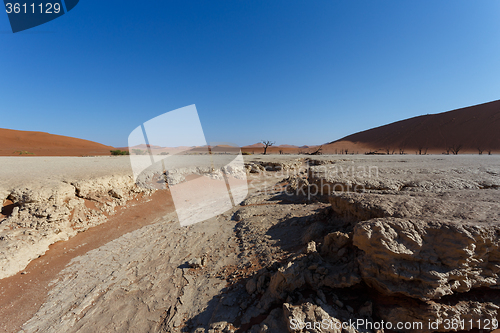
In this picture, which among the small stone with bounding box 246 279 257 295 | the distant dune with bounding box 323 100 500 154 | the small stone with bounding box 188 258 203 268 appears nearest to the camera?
the small stone with bounding box 246 279 257 295

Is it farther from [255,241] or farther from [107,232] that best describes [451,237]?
[107,232]

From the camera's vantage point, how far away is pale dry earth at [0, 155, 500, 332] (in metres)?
1.80

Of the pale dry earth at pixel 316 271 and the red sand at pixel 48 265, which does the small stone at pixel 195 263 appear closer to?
the pale dry earth at pixel 316 271

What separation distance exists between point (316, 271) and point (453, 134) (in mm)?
59465

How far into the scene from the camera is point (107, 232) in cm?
542

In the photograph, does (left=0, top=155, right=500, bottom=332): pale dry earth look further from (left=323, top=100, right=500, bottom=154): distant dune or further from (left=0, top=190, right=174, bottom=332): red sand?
(left=323, top=100, right=500, bottom=154): distant dune

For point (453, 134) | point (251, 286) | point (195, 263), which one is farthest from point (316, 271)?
point (453, 134)

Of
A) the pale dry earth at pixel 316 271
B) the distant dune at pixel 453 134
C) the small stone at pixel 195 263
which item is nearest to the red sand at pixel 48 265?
the pale dry earth at pixel 316 271

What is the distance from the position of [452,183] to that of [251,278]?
4413mm

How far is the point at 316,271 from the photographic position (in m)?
2.38

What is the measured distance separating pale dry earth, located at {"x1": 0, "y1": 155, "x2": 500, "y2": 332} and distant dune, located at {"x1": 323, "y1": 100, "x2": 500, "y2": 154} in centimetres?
4490

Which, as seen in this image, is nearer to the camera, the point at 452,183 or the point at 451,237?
the point at 451,237

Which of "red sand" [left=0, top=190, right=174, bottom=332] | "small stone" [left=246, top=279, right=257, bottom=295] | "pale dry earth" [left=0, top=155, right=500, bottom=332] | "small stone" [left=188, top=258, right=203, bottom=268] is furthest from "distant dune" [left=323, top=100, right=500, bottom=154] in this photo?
"red sand" [left=0, top=190, right=174, bottom=332]

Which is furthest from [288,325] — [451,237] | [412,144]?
[412,144]
